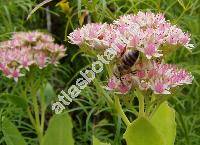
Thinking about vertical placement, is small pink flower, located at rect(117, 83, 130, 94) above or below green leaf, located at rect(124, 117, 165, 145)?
above

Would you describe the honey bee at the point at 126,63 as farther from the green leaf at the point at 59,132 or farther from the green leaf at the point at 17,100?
the green leaf at the point at 17,100

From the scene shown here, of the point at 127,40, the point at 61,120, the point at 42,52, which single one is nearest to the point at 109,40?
the point at 127,40

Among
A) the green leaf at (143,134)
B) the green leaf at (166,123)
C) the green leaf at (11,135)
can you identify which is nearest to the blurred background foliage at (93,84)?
the green leaf at (11,135)

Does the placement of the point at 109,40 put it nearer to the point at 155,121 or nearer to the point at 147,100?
the point at 147,100

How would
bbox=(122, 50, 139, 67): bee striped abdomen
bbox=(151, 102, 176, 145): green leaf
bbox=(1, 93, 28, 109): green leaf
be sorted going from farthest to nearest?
→ 1. bbox=(1, 93, 28, 109): green leaf
2. bbox=(151, 102, 176, 145): green leaf
3. bbox=(122, 50, 139, 67): bee striped abdomen

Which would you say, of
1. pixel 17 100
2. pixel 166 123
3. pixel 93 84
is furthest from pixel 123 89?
pixel 93 84

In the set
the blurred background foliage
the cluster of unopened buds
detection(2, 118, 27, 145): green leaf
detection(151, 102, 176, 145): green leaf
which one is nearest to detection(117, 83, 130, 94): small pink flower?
the cluster of unopened buds

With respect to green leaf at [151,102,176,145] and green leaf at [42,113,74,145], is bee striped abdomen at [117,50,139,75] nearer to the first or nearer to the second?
green leaf at [151,102,176,145]
